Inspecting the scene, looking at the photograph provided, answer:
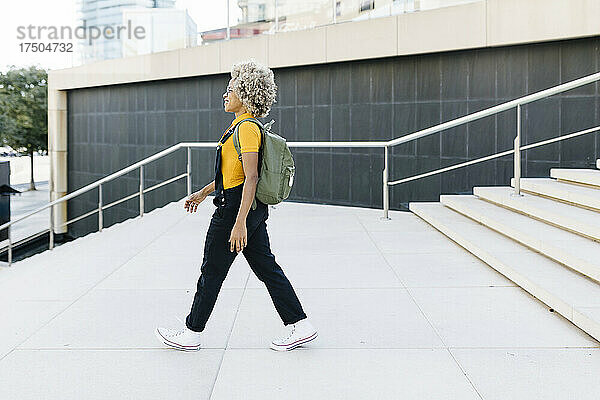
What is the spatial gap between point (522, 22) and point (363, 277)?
5.97 m

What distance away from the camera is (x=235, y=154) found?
4.21 metres

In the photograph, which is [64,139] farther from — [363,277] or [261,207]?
[261,207]

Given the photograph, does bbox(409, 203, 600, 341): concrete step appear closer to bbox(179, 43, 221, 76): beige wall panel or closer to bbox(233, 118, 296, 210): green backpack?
bbox(233, 118, 296, 210): green backpack

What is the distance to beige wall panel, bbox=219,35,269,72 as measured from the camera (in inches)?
555

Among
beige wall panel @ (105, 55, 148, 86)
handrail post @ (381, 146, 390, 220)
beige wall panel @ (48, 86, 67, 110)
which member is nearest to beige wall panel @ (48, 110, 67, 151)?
beige wall panel @ (48, 86, 67, 110)

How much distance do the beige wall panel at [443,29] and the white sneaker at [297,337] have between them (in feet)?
25.7

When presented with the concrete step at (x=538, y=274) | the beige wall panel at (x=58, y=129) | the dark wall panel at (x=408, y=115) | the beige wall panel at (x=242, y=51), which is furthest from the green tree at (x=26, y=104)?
the concrete step at (x=538, y=274)

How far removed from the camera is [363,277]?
6.54 m

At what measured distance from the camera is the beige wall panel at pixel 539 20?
10117 millimetres

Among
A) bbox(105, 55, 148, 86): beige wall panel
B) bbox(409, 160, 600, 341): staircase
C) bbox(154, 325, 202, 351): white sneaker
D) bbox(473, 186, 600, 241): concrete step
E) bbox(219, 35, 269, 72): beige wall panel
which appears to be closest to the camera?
bbox(154, 325, 202, 351): white sneaker

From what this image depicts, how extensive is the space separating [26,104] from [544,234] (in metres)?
38.3

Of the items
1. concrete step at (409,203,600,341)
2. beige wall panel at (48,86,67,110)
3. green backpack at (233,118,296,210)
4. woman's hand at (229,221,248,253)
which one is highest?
beige wall panel at (48,86,67,110)

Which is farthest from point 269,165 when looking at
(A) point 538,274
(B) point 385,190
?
(B) point 385,190

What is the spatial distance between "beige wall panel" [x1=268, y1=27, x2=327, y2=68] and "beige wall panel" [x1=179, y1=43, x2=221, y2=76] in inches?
66.9
